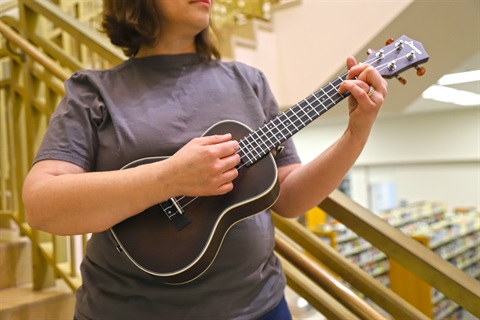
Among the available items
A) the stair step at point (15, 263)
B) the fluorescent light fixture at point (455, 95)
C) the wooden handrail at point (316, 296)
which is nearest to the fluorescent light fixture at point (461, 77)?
the fluorescent light fixture at point (455, 95)

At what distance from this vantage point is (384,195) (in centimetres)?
644

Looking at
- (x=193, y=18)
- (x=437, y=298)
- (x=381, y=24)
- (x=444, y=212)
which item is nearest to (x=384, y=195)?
(x=444, y=212)

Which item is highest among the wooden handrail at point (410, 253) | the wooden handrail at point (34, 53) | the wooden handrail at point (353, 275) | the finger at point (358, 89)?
the finger at point (358, 89)

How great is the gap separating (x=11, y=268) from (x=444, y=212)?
14.7 ft

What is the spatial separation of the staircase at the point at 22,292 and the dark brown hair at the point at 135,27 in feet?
3.02

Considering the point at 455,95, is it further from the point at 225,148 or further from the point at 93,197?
the point at 93,197

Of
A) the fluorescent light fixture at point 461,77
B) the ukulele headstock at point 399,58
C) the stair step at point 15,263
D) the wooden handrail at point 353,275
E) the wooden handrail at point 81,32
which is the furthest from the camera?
the stair step at point 15,263

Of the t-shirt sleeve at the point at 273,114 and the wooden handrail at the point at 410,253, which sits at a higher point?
the t-shirt sleeve at the point at 273,114

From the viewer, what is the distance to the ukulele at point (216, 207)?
0.68 meters

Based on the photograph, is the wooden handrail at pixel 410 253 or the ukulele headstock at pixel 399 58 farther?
the wooden handrail at pixel 410 253

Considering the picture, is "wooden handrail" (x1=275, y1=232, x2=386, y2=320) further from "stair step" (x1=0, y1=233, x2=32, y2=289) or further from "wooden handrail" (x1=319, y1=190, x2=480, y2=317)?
"stair step" (x1=0, y1=233, x2=32, y2=289)

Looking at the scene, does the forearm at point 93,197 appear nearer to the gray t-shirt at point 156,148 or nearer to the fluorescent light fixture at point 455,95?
the gray t-shirt at point 156,148

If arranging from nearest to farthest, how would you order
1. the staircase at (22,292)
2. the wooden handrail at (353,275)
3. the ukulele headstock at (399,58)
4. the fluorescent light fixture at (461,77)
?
the ukulele headstock at (399,58) → the wooden handrail at (353,275) → the fluorescent light fixture at (461,77) → the staircase at (22,292)

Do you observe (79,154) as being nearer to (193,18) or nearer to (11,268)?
(193,18)
